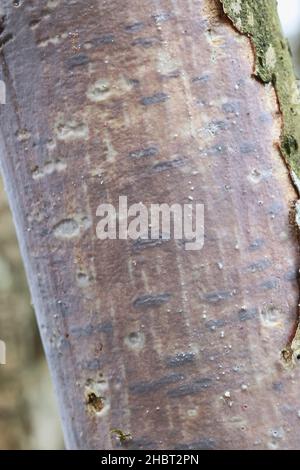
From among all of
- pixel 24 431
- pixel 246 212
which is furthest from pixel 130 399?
pixel 24 431

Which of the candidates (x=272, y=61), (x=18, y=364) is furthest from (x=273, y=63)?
(x=18, y=364)

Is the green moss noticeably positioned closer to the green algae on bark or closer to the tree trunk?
the green algae on bark

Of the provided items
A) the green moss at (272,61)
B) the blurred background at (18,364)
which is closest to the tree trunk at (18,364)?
the blurred background at (18,364)

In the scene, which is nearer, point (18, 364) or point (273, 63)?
point (273, 63)

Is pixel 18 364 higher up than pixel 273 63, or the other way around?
pixel 273 63

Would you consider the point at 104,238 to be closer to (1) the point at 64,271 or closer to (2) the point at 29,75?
(1) the point at 64,271

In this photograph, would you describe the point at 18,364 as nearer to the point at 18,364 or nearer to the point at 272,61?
the point at 18,364
